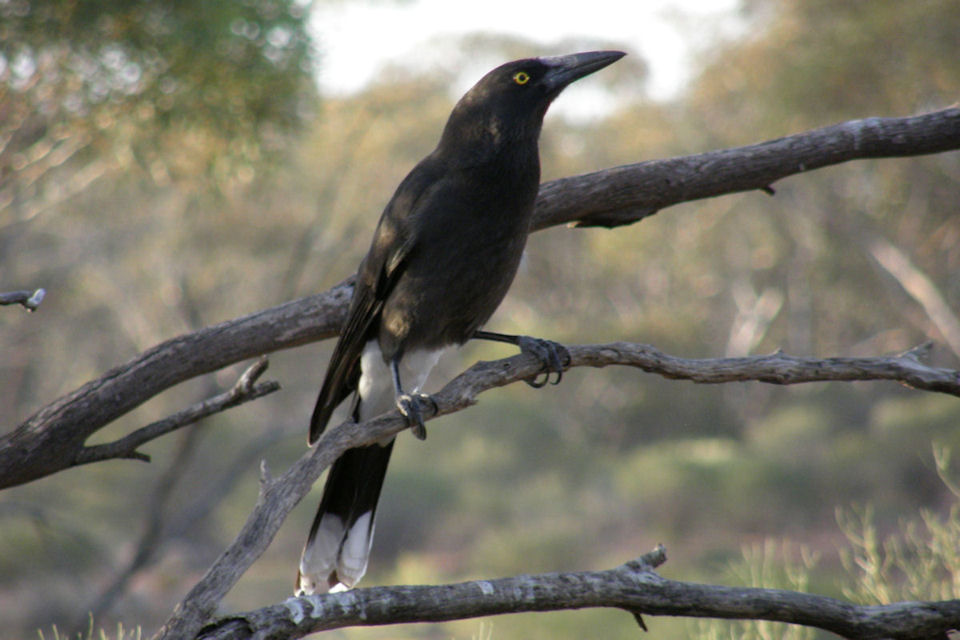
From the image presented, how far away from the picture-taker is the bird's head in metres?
2.72

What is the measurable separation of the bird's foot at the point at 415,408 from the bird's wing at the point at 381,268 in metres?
0.27

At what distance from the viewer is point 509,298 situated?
20.8 m

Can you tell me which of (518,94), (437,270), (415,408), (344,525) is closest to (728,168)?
(518,94)

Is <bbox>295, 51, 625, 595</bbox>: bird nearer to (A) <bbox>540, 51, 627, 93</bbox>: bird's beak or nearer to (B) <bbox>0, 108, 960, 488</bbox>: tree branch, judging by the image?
(A) <bbox>540, 51, 627, 93</bbox>: bird's beak

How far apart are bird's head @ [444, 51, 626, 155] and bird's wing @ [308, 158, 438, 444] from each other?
19cm

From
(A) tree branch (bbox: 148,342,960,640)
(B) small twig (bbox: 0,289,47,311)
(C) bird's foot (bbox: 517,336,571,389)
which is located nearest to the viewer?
(B) small twig (bbox: 0,289,47,311)

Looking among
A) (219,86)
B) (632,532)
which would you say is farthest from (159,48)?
(632,532)

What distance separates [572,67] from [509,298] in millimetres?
17986

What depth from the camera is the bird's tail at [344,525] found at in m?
2.78

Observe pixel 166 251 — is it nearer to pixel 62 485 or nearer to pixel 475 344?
pixel 62 485

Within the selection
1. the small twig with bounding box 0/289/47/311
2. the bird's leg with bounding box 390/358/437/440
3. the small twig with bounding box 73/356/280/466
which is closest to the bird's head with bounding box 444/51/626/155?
the bird's leg with bounding box 390/358/437/440

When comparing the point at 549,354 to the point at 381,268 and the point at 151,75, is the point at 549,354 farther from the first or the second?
the point at 151,75

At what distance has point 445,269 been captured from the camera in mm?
2658

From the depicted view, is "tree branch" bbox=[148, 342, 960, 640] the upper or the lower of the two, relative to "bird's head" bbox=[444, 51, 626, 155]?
lower
